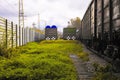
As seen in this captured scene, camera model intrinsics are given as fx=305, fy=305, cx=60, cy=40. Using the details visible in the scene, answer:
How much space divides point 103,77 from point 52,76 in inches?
59.1

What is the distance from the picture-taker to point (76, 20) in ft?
534

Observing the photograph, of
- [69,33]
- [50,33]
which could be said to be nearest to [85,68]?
[50,33]

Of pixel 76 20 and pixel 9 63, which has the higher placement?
pixel 76 20

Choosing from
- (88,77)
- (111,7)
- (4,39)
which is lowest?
(88,77)

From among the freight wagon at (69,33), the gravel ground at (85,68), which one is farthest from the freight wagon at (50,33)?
the gravel ground at (85,68)

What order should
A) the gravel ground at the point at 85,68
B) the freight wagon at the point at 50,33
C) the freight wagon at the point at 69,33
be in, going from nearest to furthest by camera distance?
1. the gravel ground at the point at 85,68
2. the freight wagon at the point at 50,33
3. the freight wagon at the point at 69,33

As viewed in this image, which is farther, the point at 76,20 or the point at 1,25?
the point at 76,20

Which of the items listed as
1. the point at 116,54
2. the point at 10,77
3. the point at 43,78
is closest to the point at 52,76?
the point at 43,78

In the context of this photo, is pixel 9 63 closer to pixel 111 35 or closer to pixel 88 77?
pixel 88 77

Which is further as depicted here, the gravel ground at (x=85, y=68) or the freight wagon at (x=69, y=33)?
the freight wagon at (x=69, y=33)

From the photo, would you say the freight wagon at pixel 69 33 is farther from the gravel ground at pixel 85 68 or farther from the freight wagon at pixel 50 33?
the gravel ground at pixel 85 68

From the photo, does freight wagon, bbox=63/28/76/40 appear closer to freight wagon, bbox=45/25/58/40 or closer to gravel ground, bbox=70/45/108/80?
freight wagon, bbox=45/25/58/40

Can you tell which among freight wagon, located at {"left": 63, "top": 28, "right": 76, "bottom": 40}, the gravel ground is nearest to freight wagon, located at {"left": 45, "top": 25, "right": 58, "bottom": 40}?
freight wagon, located at {"left": 63, "top": 28, "right": 76, "bottom": 40}

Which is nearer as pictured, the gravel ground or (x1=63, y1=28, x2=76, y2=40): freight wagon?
the gravel ground
